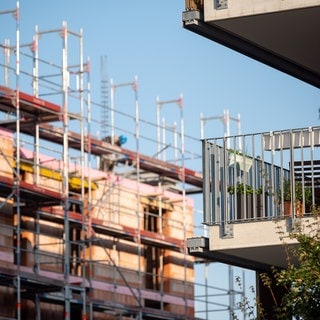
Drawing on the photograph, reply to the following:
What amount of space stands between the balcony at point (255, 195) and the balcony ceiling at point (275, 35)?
1093 mm

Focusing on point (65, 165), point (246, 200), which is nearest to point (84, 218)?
point (65, 165)

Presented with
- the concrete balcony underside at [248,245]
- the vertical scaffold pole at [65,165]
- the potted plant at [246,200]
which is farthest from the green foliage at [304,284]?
the vertical scaffold pole at [65,165]

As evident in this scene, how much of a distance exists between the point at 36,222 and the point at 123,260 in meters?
5.96

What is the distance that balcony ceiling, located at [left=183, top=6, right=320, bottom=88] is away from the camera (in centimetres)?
1633

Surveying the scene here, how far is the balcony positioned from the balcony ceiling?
43.0 inches

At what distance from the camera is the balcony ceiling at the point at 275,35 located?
1633cm

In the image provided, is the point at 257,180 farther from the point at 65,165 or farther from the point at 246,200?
the point at 65,165

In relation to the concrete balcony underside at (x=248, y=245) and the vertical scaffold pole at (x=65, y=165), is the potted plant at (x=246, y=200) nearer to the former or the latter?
the concrete balcony underside at (x=248, y=245)

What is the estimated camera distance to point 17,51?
39.1m

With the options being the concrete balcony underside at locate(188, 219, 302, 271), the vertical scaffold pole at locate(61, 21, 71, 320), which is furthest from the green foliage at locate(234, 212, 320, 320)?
the vertical scaffold pole at locate(61, 21, 71, 320)

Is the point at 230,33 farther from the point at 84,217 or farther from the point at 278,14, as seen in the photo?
the point at 84,217

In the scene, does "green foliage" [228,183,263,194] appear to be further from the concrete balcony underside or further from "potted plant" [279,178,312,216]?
the concrete balcony underside

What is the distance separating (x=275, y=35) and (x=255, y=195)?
188cm

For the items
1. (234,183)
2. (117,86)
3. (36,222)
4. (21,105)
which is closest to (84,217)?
(36,222)
